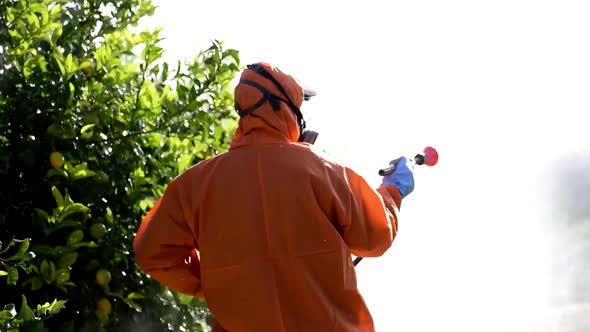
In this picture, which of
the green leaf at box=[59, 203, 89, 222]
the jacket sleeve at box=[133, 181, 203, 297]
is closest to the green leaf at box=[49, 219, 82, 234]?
the green leaf at box=[59, 203, 89, 222]

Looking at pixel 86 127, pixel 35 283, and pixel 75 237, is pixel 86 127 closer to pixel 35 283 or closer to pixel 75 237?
pixel 75 237

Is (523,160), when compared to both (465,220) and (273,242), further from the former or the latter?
(273,242)

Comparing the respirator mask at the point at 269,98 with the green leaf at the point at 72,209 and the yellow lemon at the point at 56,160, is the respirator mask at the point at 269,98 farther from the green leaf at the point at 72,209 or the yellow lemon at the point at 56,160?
the yellow lemon at the point at 56,160

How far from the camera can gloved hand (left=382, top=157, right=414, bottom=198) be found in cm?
402

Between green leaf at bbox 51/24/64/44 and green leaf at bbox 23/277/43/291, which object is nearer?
green leaf at bbox 23/277/43/291

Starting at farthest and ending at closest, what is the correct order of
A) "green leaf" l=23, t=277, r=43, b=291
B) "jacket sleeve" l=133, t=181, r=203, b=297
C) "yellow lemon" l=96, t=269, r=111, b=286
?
"yellow lemon" l=96, t=269, r=111, b=286 < "green leaf" l=23, t=277, r=43, b=291 < "jacket sleeve" l=133, t=181, r=203, b=297

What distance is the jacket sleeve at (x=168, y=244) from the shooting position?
378cm

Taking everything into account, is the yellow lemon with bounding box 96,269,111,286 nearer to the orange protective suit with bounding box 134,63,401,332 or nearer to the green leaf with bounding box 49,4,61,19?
the orange protective suit with bounding box 134,63,401,332

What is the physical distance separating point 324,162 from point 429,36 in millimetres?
4516

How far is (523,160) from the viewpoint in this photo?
7.99 m

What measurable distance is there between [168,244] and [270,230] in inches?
13.0

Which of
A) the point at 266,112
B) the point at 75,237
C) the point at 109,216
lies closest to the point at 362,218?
the point at 266,112

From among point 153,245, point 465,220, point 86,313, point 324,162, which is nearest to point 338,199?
point 324,162

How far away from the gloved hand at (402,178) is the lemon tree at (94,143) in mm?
991
